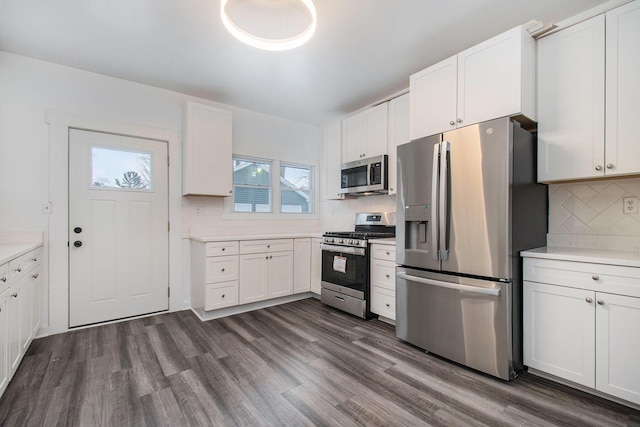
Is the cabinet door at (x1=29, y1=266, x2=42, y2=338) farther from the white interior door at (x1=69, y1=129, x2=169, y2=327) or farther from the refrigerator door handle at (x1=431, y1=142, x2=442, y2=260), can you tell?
the refrigerator door handle at (x1=431, y1=142, x2=442, y2=260)

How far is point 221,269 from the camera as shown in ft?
10.6

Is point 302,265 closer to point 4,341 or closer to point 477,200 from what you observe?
point 477,200

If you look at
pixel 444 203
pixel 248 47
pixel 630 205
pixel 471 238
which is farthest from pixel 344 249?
pixel 630 205

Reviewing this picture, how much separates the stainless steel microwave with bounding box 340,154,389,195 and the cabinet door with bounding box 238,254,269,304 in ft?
4.66

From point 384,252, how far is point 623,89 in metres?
2.12

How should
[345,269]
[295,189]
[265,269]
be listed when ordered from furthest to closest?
[295,189]
[265,269]
[345,269]

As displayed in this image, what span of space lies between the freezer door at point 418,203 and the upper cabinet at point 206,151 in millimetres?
2104

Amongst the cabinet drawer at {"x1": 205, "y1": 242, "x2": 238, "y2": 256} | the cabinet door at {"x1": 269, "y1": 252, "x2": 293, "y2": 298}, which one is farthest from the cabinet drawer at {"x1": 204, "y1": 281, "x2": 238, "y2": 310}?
the cabinet door at {"x1": 269, "y1": 252, "x2": 293, "y2": 298}

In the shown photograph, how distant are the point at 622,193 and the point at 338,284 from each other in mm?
2604

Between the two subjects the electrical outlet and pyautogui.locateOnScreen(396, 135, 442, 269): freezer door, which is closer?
the electrical outlet

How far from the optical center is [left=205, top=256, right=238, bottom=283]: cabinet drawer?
315 cm

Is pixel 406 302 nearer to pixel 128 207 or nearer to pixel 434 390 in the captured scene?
pixel 434 390

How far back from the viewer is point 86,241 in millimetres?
2967

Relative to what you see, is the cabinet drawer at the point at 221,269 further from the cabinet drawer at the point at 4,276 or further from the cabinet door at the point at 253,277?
the cabinet drawer at the point at 4,276
